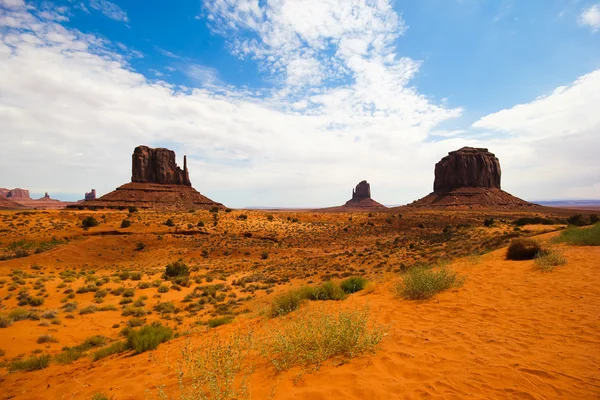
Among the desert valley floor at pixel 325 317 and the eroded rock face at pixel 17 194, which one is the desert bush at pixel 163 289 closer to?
the desert valley floor at pixel 325 317

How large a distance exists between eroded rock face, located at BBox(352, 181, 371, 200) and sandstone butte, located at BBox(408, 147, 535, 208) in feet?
181

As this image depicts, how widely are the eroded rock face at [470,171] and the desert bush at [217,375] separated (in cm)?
11738

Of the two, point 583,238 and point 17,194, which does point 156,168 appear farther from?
point 17,194

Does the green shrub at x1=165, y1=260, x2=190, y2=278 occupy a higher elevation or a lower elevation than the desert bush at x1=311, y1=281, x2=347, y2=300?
lower

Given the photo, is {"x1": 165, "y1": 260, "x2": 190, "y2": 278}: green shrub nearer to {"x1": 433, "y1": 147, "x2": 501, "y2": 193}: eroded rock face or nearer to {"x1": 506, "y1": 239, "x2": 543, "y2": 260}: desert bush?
{"x1": 506, "y1": 239, "x2": 543, "y2": 260}: desert bush

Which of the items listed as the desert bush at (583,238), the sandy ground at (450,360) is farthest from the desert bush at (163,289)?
the desert bush at (583,238)

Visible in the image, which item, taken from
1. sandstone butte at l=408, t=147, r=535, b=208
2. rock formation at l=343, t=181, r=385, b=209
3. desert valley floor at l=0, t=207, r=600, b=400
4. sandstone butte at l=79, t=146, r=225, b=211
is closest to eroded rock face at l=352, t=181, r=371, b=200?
rock formation at l=343, t=181, r=385, b=209

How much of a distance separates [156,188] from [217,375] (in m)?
89.6

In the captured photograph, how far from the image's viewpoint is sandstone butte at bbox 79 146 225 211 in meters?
70.9

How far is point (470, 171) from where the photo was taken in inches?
4198

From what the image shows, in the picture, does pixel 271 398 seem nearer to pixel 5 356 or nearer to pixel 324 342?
pixel 324 342

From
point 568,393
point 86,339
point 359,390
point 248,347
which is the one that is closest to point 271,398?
point 359,390

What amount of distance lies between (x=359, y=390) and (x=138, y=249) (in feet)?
103

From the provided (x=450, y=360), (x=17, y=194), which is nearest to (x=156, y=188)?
(x=450, y=360)
